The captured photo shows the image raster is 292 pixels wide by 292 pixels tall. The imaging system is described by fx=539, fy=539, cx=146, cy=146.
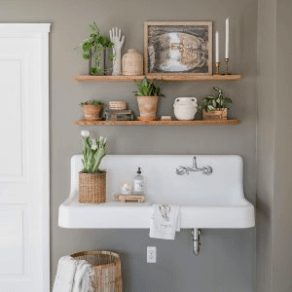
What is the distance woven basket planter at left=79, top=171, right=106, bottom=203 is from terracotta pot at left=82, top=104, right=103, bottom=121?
0.39m

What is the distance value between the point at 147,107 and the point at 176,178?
54cm

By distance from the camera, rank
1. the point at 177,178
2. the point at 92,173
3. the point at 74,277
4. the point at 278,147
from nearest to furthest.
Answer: the point at 74,277 < the point at 278,147 < the point at 92,173 < the point at 177,178

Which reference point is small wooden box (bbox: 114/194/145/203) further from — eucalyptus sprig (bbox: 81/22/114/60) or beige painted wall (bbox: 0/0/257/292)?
eucalyptus sprig (bbox: 81/22/114/60)

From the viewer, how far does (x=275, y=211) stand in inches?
134

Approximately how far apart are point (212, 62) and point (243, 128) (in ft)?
1.66

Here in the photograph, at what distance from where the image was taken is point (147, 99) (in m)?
3.54

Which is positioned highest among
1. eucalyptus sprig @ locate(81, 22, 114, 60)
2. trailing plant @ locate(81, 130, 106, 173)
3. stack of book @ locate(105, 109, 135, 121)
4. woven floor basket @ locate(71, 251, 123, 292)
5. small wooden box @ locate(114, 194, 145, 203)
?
eucalyptus sprig @ locate(81, 22, 114, 60)

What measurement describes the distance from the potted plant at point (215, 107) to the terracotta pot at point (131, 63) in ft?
1.65

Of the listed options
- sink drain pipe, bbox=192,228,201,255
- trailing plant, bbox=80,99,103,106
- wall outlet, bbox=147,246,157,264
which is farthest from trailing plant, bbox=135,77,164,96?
wall outlet, bbox=147,246,157,264

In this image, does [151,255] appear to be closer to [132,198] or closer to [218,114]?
[132,198]

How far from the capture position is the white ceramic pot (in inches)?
141

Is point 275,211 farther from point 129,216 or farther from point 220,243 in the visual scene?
point 129,216
